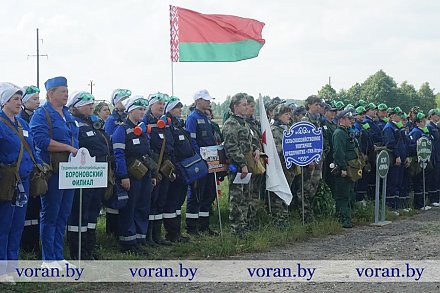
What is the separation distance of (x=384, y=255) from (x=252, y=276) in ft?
8.03

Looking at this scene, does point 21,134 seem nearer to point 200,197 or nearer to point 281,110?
point 200,197

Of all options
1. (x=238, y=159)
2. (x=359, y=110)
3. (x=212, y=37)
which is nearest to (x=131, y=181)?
(x=238, y=159)

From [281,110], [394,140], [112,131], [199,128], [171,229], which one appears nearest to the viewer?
[112,131]

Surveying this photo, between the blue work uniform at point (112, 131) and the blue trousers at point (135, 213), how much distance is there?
0.31 meters

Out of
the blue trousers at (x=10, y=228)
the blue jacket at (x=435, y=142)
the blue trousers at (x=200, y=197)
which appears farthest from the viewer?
the blue jacket at (x=435, y=142)

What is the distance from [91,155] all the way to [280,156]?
439 centimetres

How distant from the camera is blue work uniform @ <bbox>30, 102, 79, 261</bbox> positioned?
823 centimetres

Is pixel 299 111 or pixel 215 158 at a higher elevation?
pixel 299 111

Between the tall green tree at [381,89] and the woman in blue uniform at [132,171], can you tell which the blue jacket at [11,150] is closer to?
the woman in blue uniform at [132,171]

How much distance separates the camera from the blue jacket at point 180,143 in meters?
10.6

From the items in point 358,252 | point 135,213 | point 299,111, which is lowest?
point 358,252

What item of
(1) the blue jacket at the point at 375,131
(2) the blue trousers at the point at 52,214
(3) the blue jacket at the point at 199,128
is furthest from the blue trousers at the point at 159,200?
(1) the blue jacket at the point at 375,131

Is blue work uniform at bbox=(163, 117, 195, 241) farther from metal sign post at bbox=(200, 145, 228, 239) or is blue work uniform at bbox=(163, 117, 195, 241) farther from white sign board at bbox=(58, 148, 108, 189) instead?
white sign board at bbox=(58, 148, 108, 189)

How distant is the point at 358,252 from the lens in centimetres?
1013
